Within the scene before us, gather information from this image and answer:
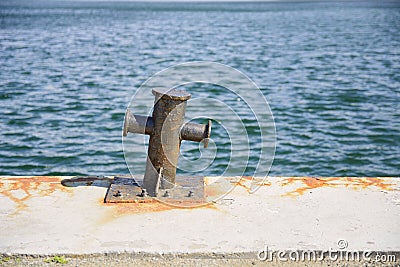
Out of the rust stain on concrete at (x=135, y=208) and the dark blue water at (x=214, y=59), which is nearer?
the rust stain on concrete at (x=135, y=208)

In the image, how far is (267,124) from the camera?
447 inches

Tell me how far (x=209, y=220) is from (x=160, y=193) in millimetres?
571

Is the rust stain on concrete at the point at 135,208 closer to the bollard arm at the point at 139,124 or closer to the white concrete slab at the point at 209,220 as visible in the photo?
the white concrete slab at the point at 209,220

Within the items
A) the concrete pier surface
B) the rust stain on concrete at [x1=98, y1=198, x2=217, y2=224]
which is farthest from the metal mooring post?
the concrete pier surface

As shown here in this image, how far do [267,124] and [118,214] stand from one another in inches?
304

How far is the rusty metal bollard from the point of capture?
13.6 ft

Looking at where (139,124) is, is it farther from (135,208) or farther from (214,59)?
(214,59)

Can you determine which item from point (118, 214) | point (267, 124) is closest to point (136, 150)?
point (267, 124)

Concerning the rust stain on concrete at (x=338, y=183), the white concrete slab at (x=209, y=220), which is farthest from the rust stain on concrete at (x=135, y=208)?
the rust stain on concrete at (x=338, y=183)

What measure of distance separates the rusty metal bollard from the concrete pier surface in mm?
298

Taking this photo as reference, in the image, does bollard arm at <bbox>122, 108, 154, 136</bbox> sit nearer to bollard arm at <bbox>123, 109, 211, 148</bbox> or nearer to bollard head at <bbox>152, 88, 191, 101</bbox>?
bollard arm at <bbox>123, 109, 211, 148</bbox>

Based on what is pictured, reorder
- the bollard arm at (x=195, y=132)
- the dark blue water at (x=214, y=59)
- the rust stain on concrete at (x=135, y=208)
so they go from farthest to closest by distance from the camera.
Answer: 1. the dark blue water at (x=214, y=59)
2. the bollard arm at (x=195, y=132)
3. the rust stain on concrete at (x=135, y=208)

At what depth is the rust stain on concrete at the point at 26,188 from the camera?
4078mm

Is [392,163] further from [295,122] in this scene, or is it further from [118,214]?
[118,214]
